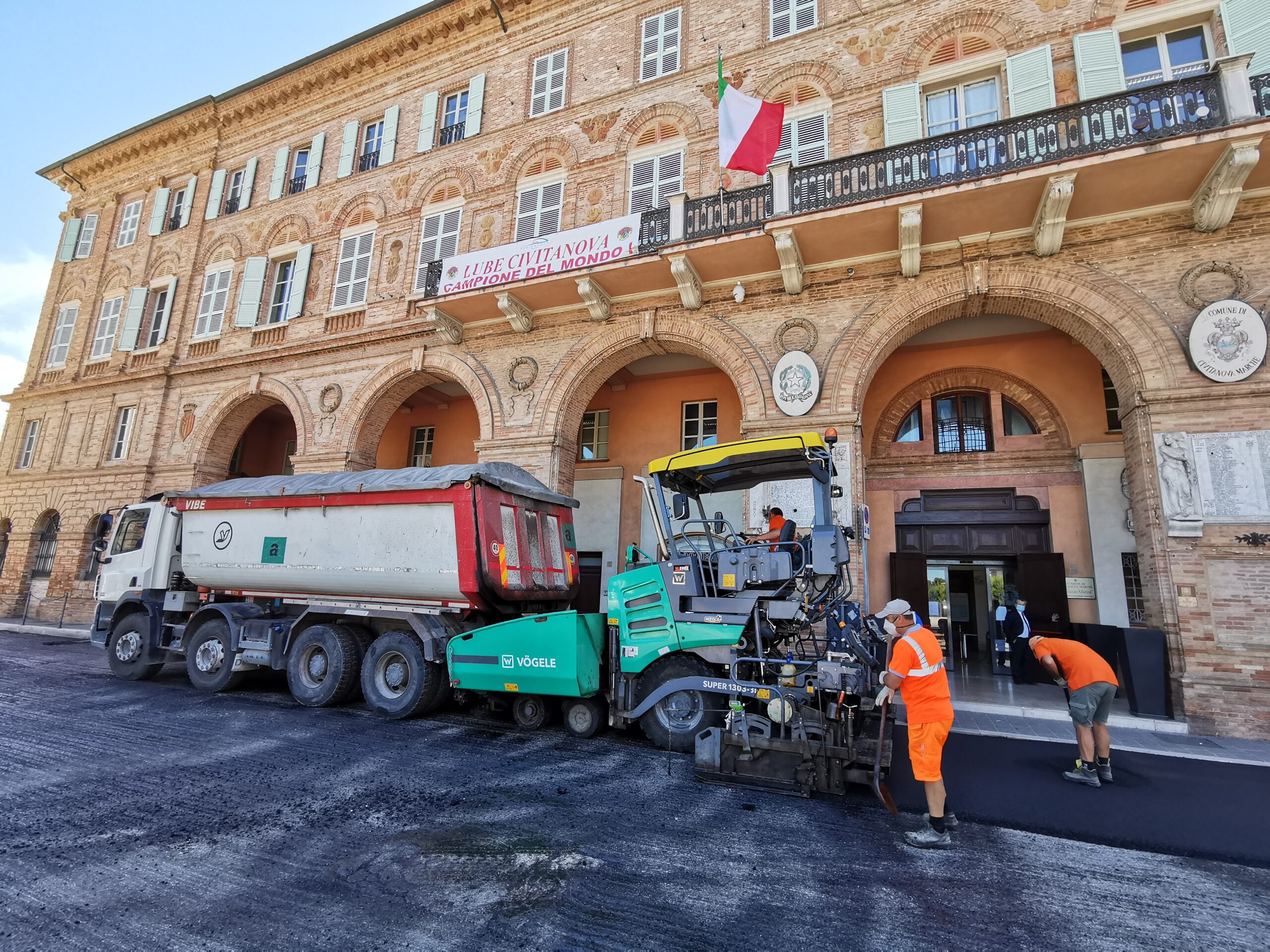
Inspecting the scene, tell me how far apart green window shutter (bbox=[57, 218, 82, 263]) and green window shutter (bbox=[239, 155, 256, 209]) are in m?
7.24

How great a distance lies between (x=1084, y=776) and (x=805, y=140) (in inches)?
463

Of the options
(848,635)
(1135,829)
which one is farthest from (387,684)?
(1135,829)

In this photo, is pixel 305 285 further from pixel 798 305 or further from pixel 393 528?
pixel 798 305

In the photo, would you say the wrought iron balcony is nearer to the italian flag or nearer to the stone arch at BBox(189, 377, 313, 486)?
the stone arch at BBox(189, 377, 313, 486)

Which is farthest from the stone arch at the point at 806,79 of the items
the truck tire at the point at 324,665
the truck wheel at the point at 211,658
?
the truck wheel at the point at 211,658

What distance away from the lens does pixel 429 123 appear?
16125 mm

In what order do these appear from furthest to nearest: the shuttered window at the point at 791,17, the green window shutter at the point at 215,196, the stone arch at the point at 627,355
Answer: the green window shutter at the point at 215,196, the shuttered window at the point at 791,17, the stone arch at the point at 627,355

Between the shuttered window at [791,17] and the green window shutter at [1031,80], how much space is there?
4262 mm

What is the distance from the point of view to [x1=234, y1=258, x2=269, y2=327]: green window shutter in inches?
664

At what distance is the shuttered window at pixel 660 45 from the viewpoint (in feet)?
45.0

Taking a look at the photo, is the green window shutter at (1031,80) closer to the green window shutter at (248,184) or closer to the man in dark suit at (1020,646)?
the man in dark suit at (1020,646)

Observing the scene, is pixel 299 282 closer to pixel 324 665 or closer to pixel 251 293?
pixel 251 293

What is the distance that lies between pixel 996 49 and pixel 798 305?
5979mm

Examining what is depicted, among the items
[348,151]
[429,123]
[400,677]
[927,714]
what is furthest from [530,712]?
[348,151]
